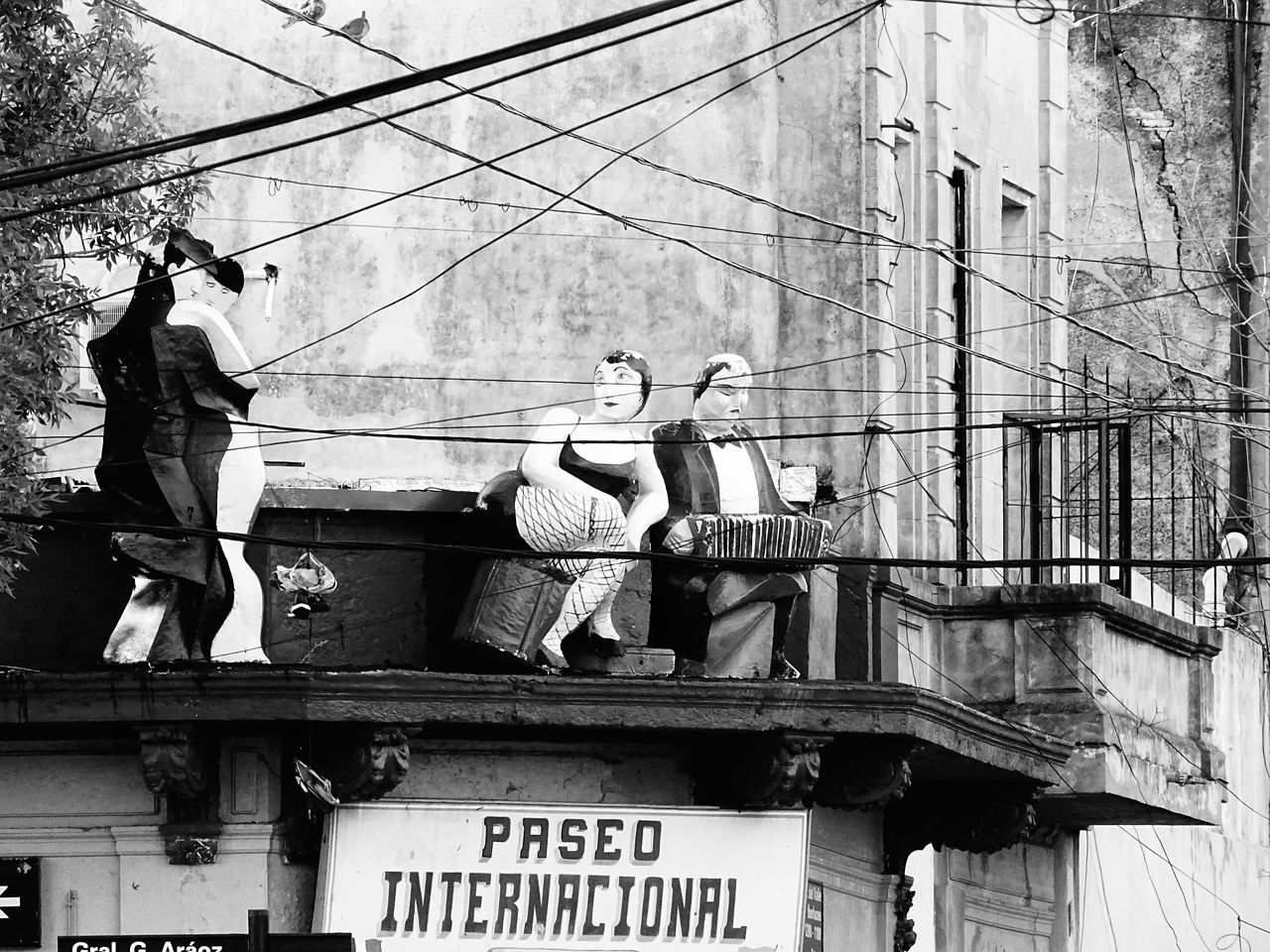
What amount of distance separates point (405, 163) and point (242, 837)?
4.40 metres

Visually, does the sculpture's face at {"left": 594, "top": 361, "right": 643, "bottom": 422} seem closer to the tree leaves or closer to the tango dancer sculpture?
the tango dancer sculpture

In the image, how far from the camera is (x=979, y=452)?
18859 mm

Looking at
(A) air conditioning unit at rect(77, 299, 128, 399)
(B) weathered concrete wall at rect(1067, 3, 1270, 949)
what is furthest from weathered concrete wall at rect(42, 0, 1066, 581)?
(B) weathered concrete wall at rect(1067, 3, 1270, 949)

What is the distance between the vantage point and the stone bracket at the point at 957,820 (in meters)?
16.7

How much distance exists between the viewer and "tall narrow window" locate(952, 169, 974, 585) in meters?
18.6

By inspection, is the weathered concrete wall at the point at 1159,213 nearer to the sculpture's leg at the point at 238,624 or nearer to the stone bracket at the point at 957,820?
the stone bracket at the point at 957,820

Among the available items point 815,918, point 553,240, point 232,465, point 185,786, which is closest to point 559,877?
point 815,918

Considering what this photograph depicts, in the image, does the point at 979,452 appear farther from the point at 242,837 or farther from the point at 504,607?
the point at 242,837

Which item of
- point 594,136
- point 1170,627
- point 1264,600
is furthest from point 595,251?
point 1264,600

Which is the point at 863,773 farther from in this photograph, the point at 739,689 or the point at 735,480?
the point at 735,480

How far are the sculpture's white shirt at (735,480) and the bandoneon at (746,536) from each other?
0.37 ft

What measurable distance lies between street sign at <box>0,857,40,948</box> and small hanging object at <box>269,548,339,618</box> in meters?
1.82

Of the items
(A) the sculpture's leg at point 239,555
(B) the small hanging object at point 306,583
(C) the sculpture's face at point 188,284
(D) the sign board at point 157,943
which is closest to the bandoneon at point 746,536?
(B) the small hanging object at point 306,583

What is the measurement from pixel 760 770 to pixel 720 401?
1980 mm
